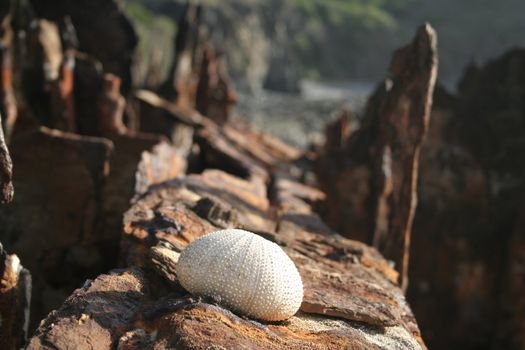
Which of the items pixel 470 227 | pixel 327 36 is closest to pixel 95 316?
pixel 470 227

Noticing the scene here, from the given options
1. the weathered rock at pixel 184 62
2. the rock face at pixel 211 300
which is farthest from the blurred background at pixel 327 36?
the rock face at pixel 211 300

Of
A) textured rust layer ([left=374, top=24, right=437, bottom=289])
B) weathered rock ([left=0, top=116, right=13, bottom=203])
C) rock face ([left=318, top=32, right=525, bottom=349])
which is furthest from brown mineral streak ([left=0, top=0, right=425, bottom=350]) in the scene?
rock face ([left=318, top=32, right=525, bottom=349])

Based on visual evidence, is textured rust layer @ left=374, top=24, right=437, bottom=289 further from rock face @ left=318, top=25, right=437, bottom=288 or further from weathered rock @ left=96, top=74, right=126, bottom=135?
weathered rock @ left=96, top=74, right=126, bottom=135

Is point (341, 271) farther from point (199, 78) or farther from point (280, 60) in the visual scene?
point (280, 60)

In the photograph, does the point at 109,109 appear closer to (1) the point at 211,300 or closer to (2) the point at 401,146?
(2) the point at 401,146

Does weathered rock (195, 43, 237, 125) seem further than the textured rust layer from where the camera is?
Yes

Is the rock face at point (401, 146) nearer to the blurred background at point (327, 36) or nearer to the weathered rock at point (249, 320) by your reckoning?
the weathered rock at point (249, 320)

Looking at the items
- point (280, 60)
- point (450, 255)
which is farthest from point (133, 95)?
point (280, 60)
